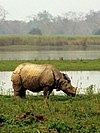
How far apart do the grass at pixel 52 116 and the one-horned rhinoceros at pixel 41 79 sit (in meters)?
0.43

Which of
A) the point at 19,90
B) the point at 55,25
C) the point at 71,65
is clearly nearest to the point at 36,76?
the point at 19,90

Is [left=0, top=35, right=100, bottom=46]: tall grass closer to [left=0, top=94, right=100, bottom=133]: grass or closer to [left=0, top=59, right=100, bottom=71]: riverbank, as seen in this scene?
[left=0, top=59, right=100, bottom=71]: riverbank

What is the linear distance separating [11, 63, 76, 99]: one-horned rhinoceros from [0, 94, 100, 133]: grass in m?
0.43

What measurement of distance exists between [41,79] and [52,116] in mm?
3772

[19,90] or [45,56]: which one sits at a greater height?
[19,90]

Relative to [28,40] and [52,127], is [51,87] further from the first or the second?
[28,40]

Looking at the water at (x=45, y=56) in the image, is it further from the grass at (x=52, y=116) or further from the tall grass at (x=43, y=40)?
the grass at (x=52, y=116)

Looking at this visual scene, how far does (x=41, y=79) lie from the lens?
50.0ft

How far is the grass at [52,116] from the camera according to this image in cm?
959

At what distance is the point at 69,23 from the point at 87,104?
130 meters

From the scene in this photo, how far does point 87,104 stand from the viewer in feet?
44.5

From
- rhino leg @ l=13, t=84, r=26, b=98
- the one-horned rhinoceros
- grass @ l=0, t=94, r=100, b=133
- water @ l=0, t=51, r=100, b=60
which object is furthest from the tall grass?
grass @ l=0, t=94, r=100, b=133

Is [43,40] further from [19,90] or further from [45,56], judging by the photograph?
[19,90]

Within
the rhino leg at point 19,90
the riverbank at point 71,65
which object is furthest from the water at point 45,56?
the rhino leg at point 19,90
